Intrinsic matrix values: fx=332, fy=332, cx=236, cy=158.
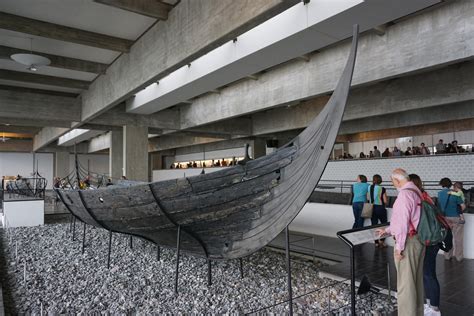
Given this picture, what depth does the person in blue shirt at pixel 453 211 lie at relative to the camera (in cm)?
512

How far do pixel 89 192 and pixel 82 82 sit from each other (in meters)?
5.65

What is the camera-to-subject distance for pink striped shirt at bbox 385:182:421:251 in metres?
2.60

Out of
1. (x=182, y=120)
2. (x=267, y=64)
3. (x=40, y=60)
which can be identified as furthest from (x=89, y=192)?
(x=182, y=120)

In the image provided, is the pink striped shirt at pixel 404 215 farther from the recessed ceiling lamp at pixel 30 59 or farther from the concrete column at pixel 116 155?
the concrete column at pixel 116 155

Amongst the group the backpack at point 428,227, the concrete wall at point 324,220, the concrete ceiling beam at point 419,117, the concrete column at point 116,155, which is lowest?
the concrete wall at point 324,220

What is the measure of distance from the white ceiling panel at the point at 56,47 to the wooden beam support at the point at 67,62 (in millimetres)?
101

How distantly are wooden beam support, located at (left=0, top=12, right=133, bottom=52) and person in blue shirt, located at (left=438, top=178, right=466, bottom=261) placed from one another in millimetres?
6512

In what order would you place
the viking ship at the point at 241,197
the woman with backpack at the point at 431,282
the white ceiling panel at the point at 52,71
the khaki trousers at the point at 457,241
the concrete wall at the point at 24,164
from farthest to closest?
the concrete wall at the point at 24,164
the white ceiling panel at the point at 52,71
the khaki trousers at the point at 457,241
the woman with backpack at the point at 431,282
the viking ship at the point at 241,197

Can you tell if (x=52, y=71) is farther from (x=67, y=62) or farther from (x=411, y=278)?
(x=411, y=278)

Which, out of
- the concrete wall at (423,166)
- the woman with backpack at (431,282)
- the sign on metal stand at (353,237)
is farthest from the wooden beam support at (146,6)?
the concrete wall at (423,166)

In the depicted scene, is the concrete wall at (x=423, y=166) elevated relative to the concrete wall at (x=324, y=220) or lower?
elevated

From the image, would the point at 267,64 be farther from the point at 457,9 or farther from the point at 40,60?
the point at 40,60

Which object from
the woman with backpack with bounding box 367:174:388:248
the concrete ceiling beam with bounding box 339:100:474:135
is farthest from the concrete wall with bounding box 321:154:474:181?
the woman with backpack with bounding box 367:174:388:248

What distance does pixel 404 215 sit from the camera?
2.62m
